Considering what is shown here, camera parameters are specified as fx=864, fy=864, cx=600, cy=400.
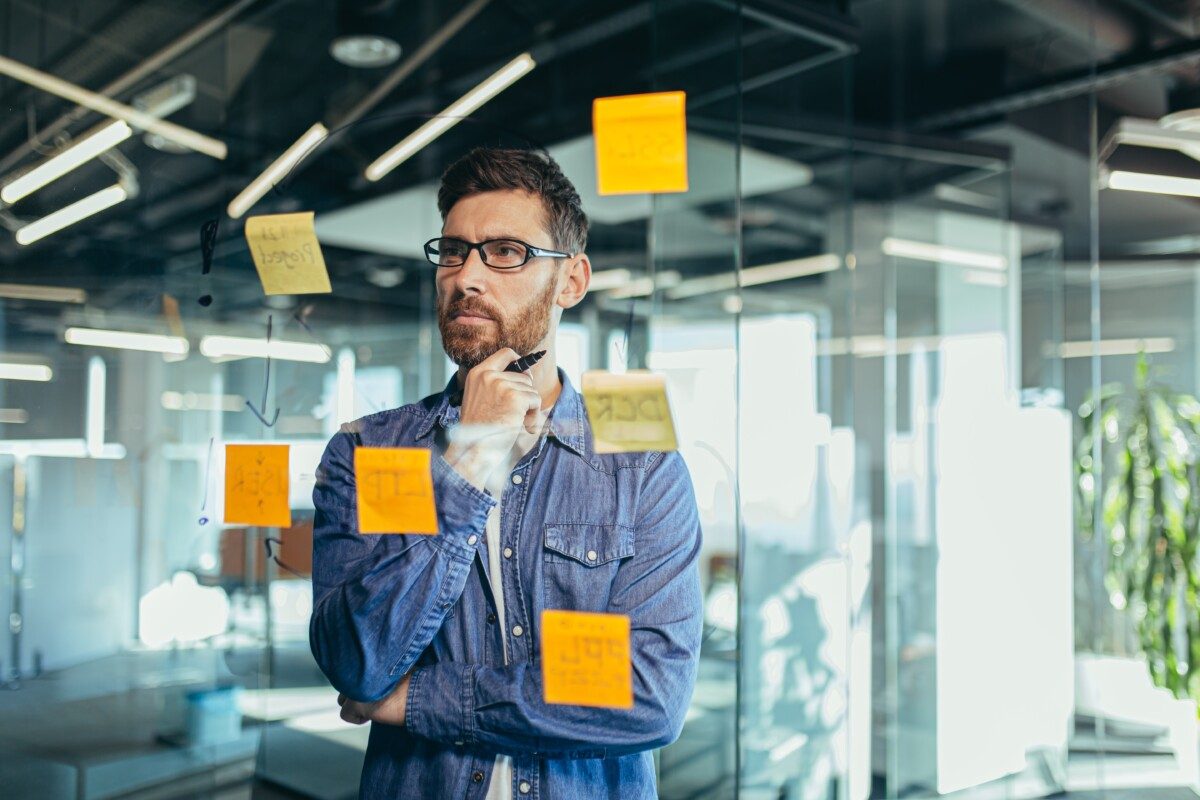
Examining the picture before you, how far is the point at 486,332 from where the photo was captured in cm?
116

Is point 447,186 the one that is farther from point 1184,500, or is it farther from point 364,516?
point 1184,500

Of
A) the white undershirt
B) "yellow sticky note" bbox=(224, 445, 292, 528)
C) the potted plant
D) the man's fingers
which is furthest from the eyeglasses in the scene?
the potted plant

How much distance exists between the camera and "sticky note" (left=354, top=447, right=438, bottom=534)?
1104 millimetres

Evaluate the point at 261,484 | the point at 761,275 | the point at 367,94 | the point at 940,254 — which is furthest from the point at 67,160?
the point at 940,254

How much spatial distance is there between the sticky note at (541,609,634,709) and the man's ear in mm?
441

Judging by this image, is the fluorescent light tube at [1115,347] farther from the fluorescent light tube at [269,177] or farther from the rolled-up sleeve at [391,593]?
the rolled-up sleeve at [391,593]

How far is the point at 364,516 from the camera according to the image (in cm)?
114

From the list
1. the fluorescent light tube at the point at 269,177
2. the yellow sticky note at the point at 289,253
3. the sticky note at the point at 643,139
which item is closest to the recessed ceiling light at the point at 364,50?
the fluorescent light tube at the point at 269,177

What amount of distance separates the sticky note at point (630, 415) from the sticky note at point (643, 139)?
0.27 meters

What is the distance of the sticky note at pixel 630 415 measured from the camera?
1.15 m

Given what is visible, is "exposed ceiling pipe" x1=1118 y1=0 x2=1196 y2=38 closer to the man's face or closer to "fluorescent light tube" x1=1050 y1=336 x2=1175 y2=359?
"fluorescent light tube" x1=1050 y1=336 x2=1175 y2=359

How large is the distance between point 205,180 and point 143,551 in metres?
0.79

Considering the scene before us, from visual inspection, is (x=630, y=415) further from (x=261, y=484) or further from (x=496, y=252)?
(x=261, y=484)

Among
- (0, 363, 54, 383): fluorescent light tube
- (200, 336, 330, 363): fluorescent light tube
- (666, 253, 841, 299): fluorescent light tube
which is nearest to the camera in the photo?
(0, 363, 54, 383): fluorescent light tube
